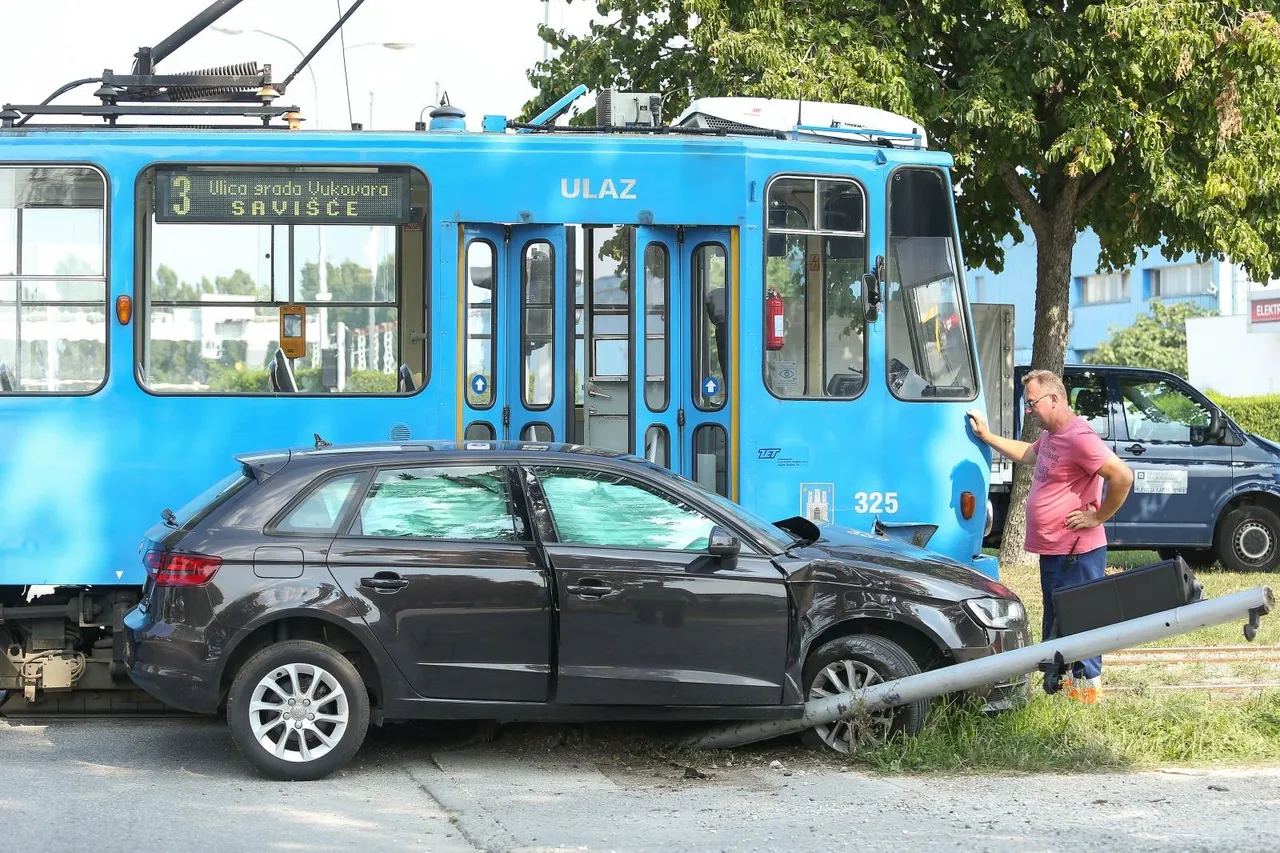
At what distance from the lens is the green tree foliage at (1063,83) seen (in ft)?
43.1

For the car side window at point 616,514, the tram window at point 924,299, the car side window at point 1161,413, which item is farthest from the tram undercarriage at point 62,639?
the car side window at point 1161,413

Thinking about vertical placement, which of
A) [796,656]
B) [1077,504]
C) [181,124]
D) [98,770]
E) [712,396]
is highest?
[181,124]

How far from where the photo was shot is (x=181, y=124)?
916 centimetres

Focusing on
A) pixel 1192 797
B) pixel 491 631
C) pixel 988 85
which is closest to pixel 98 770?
pixel 491 631

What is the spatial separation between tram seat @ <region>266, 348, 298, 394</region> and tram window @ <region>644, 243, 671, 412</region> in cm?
208

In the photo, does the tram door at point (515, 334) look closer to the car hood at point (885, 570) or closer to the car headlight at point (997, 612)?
the car hood at point (885, 570)

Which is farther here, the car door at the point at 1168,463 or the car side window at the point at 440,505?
the car door at the point at 1168,463

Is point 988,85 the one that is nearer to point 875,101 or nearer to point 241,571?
point 875,101

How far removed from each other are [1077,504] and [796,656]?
2061 mm

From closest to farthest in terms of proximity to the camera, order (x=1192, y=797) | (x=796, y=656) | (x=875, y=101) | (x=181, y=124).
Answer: (x=1192, y=797) → (x=796, y=656) → (x=181, y=124) → (x=875, y=101)

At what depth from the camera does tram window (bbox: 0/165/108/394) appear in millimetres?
8672

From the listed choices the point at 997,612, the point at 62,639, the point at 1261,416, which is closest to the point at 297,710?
the point at 62,639

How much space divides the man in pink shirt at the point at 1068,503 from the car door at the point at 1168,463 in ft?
22.1

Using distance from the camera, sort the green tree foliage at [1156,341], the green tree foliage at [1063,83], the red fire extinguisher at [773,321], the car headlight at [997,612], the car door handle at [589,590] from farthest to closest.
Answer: the green tree foliage at [1156,341] → the green tree foliage at [1063,83] → the red fire extinguisher at [773,321] → the car headlight at [997,612] → the car door handle at [589,590]
